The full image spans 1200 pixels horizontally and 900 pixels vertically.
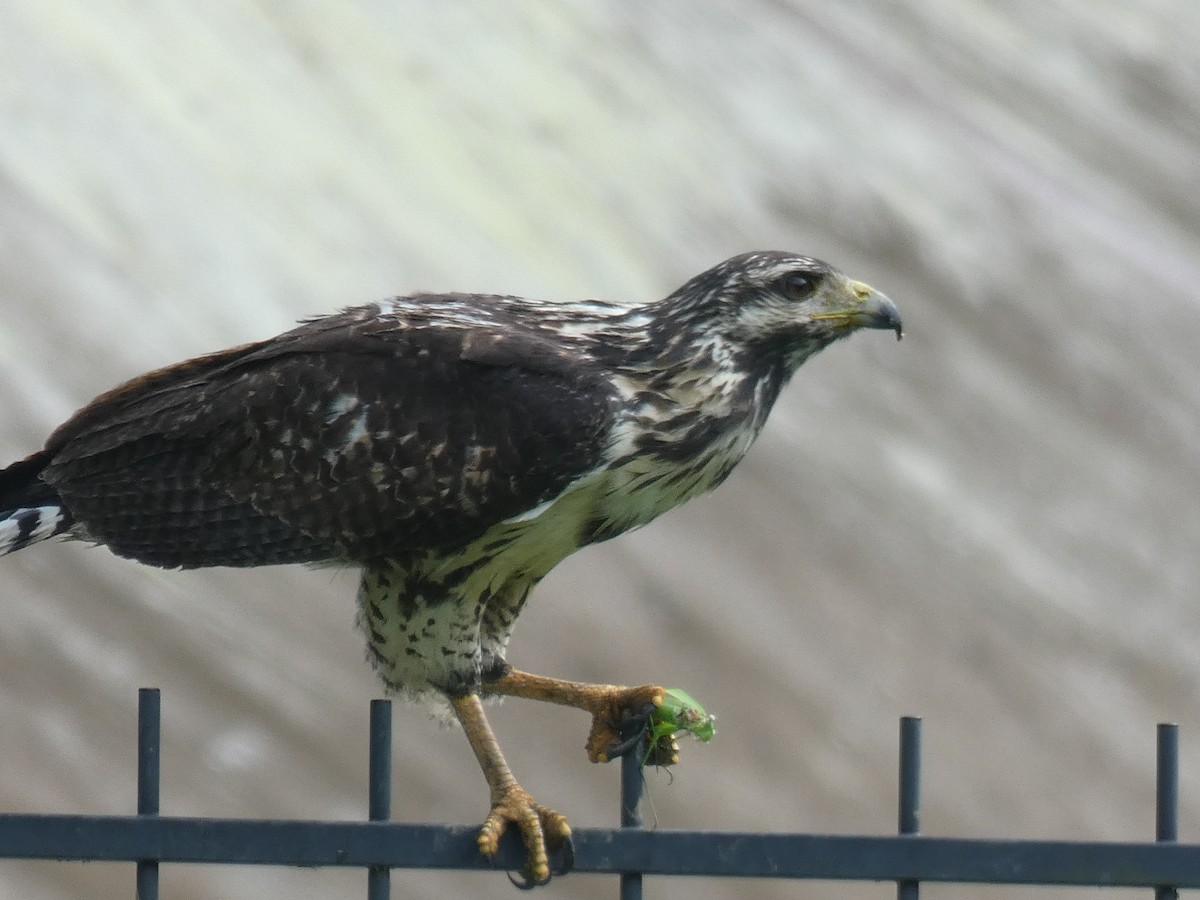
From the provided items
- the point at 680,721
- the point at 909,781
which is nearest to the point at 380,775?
the point at 909,781

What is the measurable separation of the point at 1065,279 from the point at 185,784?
10768mm

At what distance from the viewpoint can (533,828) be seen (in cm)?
348

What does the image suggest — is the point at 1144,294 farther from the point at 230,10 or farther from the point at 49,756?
the point at 49,756

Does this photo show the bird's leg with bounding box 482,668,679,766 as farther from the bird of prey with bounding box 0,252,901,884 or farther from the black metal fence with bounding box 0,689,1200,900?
the black metal fence with bounding box 0,689,1200,900

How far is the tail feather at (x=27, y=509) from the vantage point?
A: 399 centimetres

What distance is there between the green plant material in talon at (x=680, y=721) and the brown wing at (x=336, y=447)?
1.59 feet

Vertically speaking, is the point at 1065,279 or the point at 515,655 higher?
the point at 1065,279

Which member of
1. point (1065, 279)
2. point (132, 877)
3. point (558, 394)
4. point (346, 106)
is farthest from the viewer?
point (1065, 279)

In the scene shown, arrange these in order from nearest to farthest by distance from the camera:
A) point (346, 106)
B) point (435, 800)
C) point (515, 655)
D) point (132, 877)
Result: point (132, 877), point (435, 800), point (515, 655), point (346, 106)

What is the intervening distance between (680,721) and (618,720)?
0.41 meters

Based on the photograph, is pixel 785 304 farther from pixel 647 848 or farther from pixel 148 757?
pixel 148 757

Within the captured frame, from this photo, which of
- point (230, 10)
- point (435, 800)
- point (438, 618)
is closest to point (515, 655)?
point (435, 800)

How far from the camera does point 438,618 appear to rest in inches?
156

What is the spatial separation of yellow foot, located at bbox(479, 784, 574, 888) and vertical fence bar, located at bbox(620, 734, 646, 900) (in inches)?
11.9
